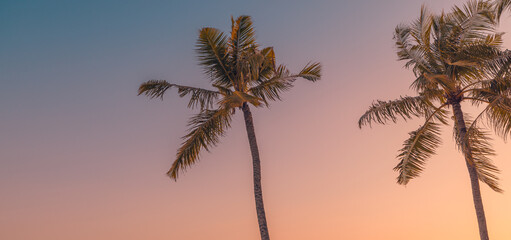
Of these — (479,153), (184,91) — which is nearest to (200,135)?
(184,91)

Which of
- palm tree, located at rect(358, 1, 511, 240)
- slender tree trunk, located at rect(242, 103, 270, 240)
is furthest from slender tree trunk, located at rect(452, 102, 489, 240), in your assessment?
slender tree trunk, located at rect(242, 103, 270, 240)

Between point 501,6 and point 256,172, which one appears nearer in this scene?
point 501,6

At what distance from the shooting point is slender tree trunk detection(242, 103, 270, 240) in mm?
18391

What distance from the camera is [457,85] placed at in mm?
18953

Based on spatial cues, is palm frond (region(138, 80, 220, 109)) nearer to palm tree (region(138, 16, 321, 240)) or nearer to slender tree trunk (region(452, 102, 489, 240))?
palm tree (region(138, 16, 321, 240))

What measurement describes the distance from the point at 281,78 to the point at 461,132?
6.97 meters

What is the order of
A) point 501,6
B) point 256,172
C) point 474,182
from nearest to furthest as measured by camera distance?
point 501,6
point 474,182
point 256,172

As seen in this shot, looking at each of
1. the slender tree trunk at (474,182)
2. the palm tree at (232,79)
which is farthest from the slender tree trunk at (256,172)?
the slender tree trunk at (474,182)

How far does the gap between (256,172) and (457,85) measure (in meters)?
8.11

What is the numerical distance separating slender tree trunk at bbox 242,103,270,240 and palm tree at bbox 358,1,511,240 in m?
4.46

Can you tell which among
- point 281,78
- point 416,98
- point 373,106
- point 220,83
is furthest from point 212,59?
point 416,98

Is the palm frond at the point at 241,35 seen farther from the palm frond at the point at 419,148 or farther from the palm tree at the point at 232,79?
the palm frond at the point at 419,148

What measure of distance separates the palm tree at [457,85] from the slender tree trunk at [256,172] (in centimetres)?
446

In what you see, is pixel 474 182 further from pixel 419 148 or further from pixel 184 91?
pixel 184 91
